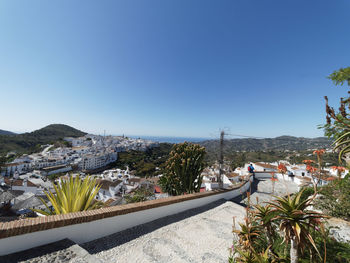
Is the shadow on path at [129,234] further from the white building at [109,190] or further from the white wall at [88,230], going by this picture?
the white building at [109,190]

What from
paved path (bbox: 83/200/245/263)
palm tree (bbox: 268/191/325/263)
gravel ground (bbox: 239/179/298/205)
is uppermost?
palm tree (bbox: 268/191/325/263)

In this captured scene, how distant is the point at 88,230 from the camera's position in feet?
10.4

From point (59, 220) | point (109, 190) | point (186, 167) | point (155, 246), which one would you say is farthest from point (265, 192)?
point (109, 190)

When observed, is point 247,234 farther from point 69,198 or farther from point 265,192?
point 265,192

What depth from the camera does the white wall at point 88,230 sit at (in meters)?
2.40

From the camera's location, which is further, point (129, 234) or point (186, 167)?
point (186, 167)

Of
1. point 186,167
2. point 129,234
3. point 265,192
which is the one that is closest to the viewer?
point 129,234

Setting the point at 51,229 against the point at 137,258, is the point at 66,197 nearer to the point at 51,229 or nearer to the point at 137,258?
the point at 51,229

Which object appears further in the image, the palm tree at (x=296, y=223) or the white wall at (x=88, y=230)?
the white wall at (x=88, y=230)

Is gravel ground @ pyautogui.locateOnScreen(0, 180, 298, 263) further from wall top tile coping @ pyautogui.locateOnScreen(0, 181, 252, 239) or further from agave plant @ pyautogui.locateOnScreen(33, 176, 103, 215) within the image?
agave plant @ pyautogui.locateOnScreen(33, 176, 103, 215)

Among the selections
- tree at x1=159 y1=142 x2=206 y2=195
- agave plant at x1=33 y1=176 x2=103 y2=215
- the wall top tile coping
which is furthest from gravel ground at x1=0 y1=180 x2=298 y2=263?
tree at x1=159 y1=142 x2=206 y2=195

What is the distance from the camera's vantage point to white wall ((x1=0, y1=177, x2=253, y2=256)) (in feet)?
7.88

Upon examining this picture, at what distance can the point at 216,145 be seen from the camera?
777cm

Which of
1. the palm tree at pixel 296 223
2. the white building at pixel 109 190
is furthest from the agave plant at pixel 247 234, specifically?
the white building at pixel 109 190
